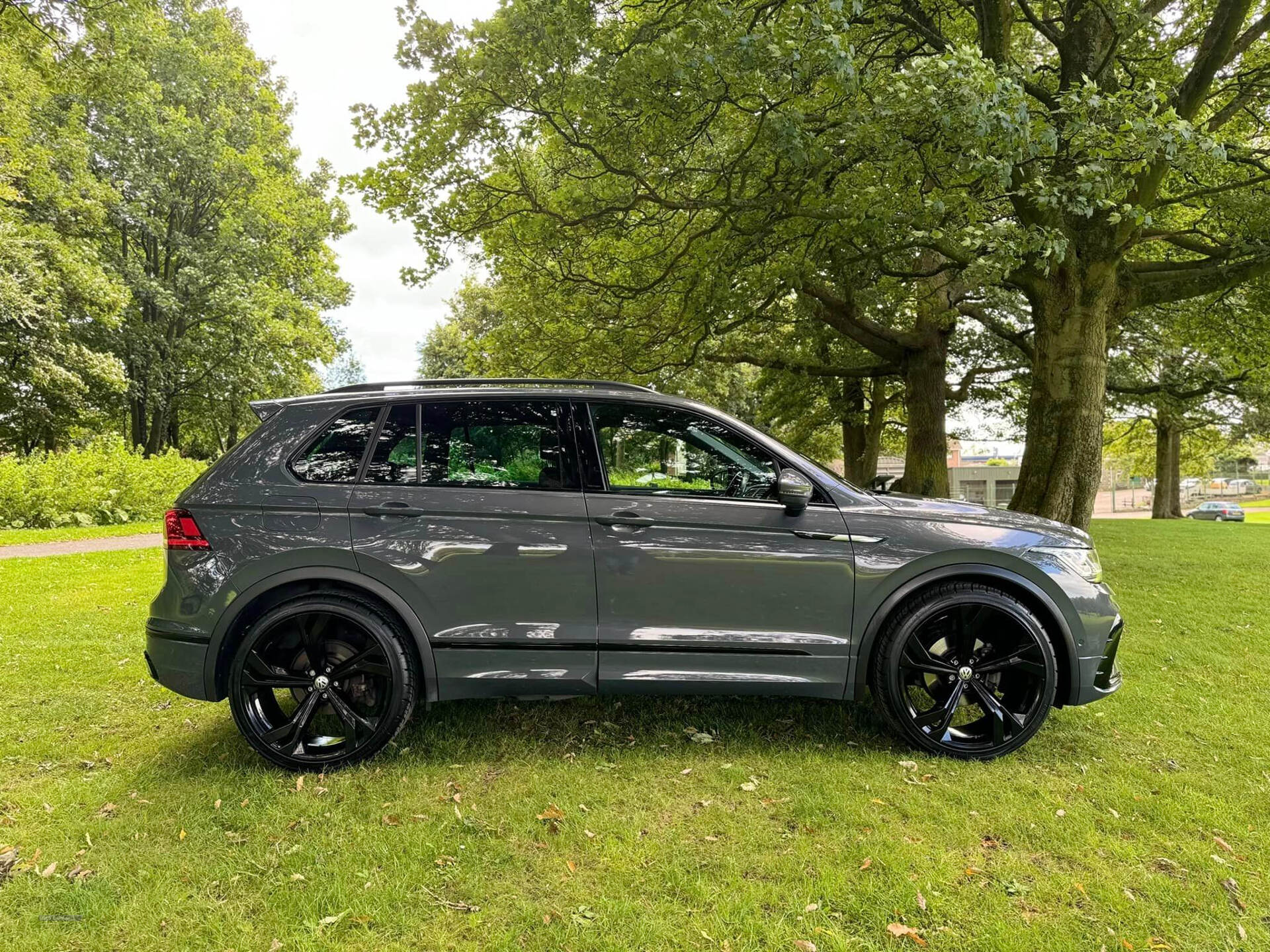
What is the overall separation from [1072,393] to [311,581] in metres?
7.70

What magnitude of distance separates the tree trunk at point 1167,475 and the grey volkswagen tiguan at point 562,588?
26.4m

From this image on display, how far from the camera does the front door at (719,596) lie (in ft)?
11.0

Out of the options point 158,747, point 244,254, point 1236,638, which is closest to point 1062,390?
point 1236,638

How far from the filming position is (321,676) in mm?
3320

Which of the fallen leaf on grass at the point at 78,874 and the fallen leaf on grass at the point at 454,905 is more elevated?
the fallen leaf on grass at the point at 454,905

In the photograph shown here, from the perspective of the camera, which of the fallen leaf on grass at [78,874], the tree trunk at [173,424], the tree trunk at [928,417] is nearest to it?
the fallen leaf on grass at [78,874]

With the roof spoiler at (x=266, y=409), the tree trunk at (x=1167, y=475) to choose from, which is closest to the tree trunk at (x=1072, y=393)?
the roof spoiler at (x=266, y=409)

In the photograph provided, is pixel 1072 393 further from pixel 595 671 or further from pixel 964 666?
pixel 595 671

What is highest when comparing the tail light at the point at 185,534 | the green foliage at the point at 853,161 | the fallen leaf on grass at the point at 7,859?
the green foliage at the point at 853,161

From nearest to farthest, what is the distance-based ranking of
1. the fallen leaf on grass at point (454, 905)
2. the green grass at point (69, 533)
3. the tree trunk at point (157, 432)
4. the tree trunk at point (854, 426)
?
the fallen leaf on grass at point (454, 905) < the green grass at point (69, 533) < the tree trunk at point (854, 426) < the tree trunk at point (157, 432)

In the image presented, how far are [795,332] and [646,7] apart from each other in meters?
8.76

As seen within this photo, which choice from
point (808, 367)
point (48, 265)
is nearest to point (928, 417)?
point (808, 367)

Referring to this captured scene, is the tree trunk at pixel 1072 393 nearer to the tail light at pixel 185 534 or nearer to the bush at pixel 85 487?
the tail light at pixel 185 534

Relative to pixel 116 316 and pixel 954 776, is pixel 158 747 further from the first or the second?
pixel 116 316
